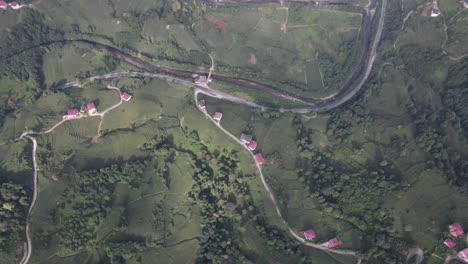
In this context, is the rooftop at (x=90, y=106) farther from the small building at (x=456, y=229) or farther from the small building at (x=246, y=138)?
the small building at (x=456, y=229)

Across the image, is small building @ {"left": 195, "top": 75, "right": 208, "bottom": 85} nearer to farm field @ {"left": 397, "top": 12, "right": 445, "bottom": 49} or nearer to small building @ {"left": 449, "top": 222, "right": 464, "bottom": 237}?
farm field @ {"left": 397, "top": 12, "right": 445, "bottom": 49}

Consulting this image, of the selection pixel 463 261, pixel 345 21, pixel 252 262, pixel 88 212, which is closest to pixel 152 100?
pixel 88 212

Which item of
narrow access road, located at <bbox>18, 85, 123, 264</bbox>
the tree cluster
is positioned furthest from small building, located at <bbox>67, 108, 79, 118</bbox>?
the tree cluster

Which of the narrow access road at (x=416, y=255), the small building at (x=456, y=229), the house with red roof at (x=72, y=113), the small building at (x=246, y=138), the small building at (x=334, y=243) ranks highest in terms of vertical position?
the house with red roof at (x=72, y=113)

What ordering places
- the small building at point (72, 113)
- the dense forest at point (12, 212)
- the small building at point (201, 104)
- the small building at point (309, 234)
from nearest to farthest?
the dense forest at point (12, 212) → the small building at point (309, 234) → the small building at point (72, 113) → the small building at point (201, 104)

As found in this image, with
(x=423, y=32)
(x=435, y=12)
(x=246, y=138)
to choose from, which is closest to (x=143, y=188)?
(x=246, y=138)

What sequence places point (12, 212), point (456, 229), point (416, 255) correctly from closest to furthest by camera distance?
point (456, 229)
point (416, 255)
point (12, 212)

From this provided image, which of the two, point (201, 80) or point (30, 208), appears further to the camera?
point (201, 80)

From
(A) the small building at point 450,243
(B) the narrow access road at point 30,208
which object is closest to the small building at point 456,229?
(A) the small building at point 450,243

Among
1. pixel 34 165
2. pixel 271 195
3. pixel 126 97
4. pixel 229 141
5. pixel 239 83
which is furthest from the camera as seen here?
pixel 239 83

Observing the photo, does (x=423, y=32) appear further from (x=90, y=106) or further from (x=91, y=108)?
(x=90, y=106)
